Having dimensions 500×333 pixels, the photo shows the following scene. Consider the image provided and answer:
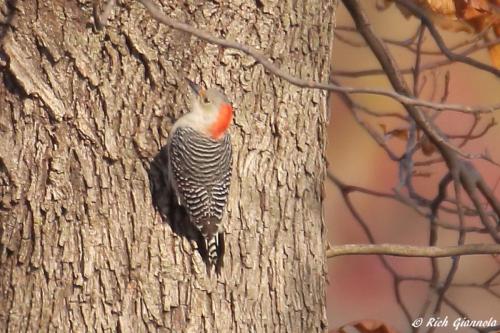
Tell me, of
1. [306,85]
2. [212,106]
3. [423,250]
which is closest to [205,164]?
[212,106]

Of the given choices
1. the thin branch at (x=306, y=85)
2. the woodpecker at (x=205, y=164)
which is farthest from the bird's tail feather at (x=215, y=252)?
the thin branch at (x=306, y=85)

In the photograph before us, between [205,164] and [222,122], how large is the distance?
0.48 meters

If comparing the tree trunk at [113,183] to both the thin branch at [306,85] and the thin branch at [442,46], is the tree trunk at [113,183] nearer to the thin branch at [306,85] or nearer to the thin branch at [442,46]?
the thin branch at [306,85]

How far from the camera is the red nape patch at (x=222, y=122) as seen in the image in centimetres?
350

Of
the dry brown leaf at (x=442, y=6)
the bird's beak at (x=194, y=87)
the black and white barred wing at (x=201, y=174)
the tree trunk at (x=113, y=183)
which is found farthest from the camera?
the dry brown leaf at (x=442, y=6)

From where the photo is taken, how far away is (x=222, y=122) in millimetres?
3641

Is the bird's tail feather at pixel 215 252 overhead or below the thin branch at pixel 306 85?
below

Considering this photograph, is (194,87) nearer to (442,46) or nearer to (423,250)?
(423,250)

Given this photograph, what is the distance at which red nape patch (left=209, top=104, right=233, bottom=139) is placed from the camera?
3.50 m

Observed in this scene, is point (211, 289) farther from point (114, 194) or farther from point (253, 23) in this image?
point (253, 23)

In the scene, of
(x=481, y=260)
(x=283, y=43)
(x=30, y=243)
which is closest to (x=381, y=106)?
(x=481, y=260)

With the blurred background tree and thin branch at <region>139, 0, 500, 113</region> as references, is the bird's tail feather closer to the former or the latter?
thin branch at <region>139, 0, 500, 113</region>

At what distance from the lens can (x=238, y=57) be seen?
11.4 feet

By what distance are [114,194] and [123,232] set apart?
0.13 m
